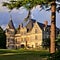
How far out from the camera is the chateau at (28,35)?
96.8 metres

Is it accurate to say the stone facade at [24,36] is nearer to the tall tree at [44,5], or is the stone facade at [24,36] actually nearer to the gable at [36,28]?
the gable at [36,28]

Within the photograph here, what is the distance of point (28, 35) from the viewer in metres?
103

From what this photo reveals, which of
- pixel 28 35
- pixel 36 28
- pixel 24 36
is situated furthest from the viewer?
pixel 24 36

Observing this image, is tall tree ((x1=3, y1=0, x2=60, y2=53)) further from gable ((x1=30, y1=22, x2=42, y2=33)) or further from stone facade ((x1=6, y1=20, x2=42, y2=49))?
gable ((x1=30, y1=22, x2=42, y2=33))

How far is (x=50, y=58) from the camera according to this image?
61.0ft

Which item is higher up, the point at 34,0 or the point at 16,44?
the point at 34,0

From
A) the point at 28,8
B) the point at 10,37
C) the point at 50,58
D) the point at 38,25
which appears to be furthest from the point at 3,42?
the point at 50,58

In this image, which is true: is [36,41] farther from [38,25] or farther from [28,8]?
[28,8]

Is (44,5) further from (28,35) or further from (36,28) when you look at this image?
(28,35)

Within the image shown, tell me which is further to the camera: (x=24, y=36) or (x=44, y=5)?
(x=24, y=36)

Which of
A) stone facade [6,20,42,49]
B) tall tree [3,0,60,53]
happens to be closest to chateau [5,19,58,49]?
stone facade [6,20,42,49]

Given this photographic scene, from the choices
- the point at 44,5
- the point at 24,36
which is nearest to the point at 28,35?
the point at 24,36

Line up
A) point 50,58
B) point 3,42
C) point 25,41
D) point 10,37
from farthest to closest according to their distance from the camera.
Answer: point 10,37 < point 25,41 < point 3,42 < point 50,58

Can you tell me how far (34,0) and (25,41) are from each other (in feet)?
270
